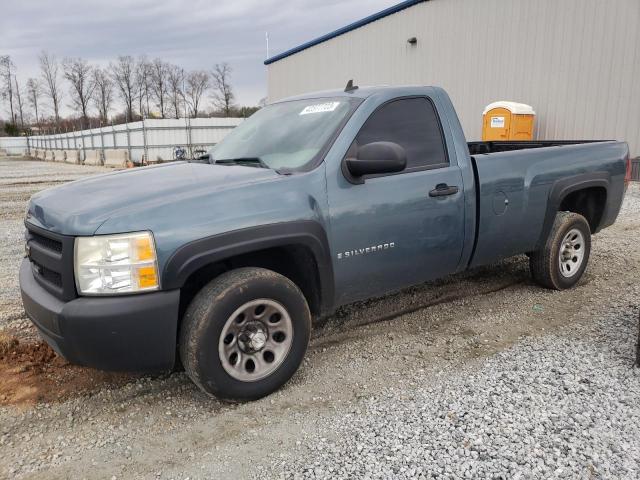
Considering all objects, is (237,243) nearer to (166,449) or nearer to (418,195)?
(166,449)

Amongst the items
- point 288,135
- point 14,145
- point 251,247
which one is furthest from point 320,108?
point 14,145

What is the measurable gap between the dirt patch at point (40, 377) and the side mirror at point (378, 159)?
6.70 feet

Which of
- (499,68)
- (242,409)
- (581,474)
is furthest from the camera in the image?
(499,68)

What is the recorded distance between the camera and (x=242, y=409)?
307 centimetres

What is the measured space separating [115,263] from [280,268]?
43.4 inches

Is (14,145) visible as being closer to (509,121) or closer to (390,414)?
(509,121)

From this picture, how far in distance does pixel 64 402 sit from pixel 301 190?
1.93m

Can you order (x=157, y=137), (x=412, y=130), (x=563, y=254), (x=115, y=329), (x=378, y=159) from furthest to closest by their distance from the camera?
(x=157, y=137) < (x=563, y=254) < (x=412, y=130) < (x=378, y=159) < (x=115, y=329)

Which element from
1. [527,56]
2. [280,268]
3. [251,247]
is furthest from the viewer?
[527,56]

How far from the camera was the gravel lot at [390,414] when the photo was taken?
2.54 meters

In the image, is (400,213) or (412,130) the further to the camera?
(412,130)

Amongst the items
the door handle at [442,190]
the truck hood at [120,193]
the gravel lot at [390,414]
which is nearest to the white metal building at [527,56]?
the gravel lot at [390,414]

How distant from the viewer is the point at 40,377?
3.45m

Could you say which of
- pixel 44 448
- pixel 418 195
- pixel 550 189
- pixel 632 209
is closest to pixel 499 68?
pixel 632 209
